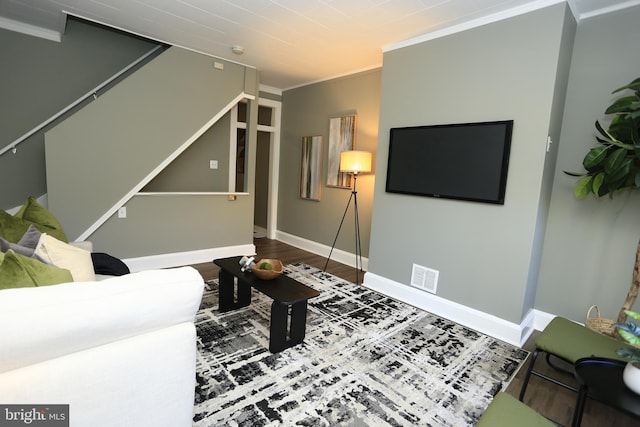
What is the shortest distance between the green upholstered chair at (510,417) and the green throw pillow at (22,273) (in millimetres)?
1798

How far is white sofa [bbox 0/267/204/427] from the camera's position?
3.21 feet

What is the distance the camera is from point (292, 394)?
1925 millimetres

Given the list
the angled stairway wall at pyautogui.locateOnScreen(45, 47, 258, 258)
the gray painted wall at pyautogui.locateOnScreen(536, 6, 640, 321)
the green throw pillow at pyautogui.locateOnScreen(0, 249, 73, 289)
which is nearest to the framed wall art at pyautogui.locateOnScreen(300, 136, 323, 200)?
the angled stairway wall at pyautogui.locateOnScreen(45, 47, 258, 258)

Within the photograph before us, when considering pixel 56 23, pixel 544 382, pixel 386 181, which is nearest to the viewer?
pixel 544 382

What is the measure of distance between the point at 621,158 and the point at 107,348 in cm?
318

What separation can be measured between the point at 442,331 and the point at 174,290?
2.44 m

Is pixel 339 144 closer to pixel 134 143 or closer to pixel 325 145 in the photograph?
pixel 325 145

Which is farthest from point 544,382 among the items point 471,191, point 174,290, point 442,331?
point 174,290

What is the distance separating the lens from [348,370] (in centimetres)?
220

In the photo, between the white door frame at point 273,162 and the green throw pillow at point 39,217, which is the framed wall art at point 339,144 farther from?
the green throw pillow at point 39,217

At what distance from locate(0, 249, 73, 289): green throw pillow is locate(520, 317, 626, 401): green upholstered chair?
261 centimetres

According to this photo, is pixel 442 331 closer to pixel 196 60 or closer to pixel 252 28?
pixel 252 28

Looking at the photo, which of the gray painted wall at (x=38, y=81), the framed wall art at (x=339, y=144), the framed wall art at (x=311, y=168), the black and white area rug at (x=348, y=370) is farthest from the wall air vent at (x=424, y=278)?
the gray painted wall at (x=38, y=81)

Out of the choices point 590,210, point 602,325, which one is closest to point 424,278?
point 602,325
